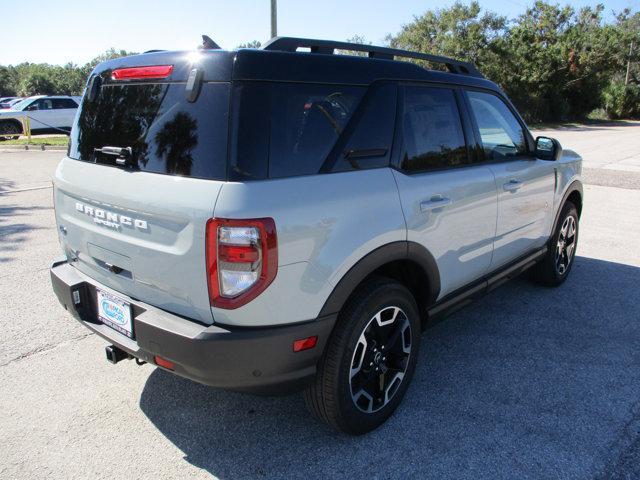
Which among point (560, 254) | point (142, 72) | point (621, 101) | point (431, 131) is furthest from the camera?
point (621, 101)

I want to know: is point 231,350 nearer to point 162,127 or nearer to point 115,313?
point 115,313

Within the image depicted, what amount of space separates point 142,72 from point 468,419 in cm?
246

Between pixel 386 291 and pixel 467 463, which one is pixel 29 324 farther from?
pixel 467 463

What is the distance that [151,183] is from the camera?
7.37ft

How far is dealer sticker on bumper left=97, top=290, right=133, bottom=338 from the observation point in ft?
7.91

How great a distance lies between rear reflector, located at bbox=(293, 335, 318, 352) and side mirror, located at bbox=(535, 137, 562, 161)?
2.65 m

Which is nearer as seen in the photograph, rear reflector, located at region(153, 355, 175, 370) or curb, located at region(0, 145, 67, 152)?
rear reflector, located at region(153, 355, 175, 370)

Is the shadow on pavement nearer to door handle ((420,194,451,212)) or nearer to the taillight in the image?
the taillight

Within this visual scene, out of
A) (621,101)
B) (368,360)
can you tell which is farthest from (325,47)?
(621,101)

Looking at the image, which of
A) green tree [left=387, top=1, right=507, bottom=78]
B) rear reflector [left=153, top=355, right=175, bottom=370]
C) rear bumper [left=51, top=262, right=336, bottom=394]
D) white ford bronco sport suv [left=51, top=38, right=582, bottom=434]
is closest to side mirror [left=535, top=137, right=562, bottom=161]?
white ford bronco sport suv [left=51, top=38, right=582, bottom=434]

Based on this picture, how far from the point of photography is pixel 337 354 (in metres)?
2.36

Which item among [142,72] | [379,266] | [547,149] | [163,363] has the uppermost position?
[142,72]

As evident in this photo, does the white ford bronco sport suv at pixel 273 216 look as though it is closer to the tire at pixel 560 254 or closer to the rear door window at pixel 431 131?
the rear door window at pixel 431 131

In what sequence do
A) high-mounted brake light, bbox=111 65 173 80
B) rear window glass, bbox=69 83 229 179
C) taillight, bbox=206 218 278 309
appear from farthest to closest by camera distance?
1. high-mounted brake light, bbox=111 65 173 80
2. rear window glass, bbox=69 83 229 179
3. taillight, bbox=206 218 278 309
